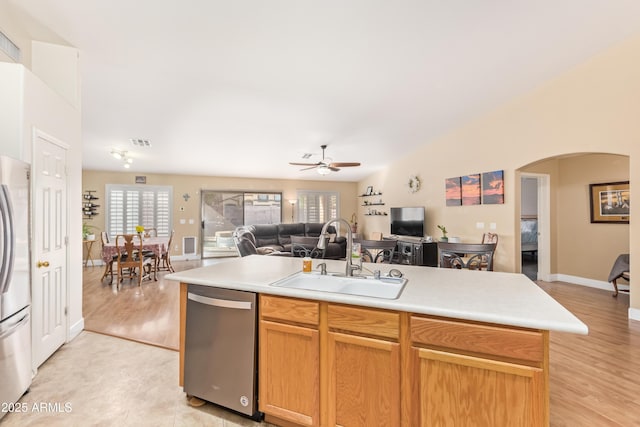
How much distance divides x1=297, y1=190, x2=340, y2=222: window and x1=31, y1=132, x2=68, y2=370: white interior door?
6728 millimetres

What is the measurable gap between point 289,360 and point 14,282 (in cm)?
199

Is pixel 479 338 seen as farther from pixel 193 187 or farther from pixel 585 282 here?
pixel 193 187

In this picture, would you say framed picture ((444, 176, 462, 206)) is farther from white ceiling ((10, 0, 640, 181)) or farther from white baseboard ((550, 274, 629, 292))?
white baseboard ((550, 274, 629, 292))

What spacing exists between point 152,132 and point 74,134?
214cm

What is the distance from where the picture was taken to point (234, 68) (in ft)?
11.0

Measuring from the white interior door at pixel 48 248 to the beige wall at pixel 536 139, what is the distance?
5937 millimetres

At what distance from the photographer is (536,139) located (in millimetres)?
4402

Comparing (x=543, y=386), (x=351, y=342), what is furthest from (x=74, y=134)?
(x=543, y=386)

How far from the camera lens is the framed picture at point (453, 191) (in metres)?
5.60

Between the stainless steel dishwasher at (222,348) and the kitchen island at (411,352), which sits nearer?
the kitchen island at (411,352)

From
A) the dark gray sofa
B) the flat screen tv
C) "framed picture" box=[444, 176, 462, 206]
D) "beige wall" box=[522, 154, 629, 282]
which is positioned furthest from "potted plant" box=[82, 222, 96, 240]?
"beige wall" box=[522, 154, 629, 282]

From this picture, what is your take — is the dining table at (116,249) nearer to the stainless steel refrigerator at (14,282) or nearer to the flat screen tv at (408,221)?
the stainless steel refrigerator at (14,282)

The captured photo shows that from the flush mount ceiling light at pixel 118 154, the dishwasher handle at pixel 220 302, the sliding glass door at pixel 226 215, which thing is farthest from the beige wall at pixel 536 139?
the flush mount ceiling light at pixel 118 154

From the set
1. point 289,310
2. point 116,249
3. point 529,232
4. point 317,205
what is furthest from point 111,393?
point 529,232
